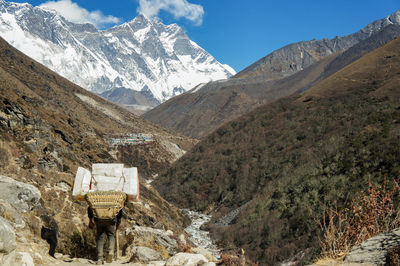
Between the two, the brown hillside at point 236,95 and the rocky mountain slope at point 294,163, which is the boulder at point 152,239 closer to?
the rocky mountain slope at point 294,163

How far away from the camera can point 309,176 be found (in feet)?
90.2

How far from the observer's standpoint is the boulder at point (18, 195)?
7320 millimetres

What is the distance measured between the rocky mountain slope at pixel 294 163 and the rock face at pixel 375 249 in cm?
735

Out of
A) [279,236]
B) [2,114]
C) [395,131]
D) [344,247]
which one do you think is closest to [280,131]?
[395,131]

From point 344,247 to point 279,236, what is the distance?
18631 mm

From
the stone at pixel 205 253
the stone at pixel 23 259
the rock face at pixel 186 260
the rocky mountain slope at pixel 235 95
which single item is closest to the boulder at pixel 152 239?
the stone at pixel 205 253

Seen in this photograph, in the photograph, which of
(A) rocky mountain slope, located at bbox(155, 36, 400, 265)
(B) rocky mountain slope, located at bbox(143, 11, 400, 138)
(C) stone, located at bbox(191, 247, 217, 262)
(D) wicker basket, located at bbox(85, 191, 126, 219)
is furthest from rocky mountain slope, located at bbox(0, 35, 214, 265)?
(B) rocky mountain slope, located at bbox(143, 11, 400, 138)

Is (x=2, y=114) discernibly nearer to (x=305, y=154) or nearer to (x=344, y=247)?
(x=344, y=247)

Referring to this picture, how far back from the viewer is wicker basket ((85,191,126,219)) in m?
5.90

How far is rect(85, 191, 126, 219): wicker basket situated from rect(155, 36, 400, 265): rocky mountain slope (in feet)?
28.1

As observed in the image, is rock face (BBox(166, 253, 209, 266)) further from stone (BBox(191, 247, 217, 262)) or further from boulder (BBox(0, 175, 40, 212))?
boulder (BBox(0, 175, 40, 212))

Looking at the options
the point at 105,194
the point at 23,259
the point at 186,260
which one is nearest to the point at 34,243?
the point at 23,259

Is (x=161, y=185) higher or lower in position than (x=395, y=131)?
lower

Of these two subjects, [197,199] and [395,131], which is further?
[197,199]
